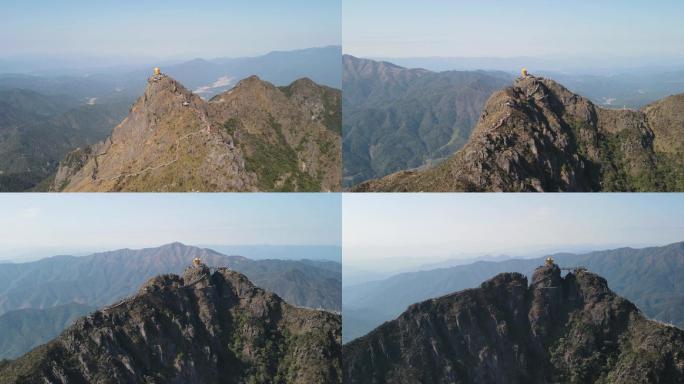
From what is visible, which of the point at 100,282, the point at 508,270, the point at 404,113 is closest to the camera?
the point at 508,270

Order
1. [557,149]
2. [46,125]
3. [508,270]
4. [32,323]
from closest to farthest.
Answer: [508,270] < [32,323] < [557,149] < [46,125]

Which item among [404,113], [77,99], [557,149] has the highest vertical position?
[404,113]

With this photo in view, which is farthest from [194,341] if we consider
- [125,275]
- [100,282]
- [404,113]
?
[404,113]

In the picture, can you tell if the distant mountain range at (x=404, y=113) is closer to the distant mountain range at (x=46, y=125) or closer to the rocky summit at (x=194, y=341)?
the distant mountain range at (x=46, y=125)

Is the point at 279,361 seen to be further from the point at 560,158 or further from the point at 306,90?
the point at 306,90

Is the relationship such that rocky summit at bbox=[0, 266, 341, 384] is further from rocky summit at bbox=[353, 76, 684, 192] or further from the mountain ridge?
rocky summit at bbox=[353, 76, 684, 192]

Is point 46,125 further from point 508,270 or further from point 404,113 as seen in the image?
point 508,270

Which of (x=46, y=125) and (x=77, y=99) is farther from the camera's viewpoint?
(x=77, y=99)
